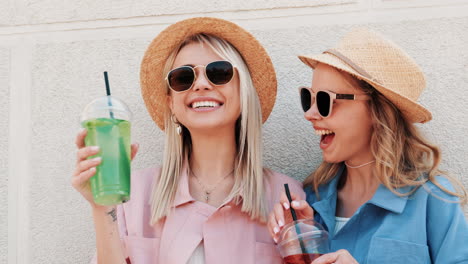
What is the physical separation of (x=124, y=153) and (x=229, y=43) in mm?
1050

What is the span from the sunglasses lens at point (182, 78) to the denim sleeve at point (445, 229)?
1.22 m

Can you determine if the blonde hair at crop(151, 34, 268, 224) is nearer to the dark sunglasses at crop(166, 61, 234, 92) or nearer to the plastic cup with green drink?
the dark sunglasses at crop(166, 61, 234, 92)

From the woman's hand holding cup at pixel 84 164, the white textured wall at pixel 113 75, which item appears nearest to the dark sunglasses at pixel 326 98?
the white textured wall at pixel 113 75

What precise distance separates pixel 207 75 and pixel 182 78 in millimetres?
127

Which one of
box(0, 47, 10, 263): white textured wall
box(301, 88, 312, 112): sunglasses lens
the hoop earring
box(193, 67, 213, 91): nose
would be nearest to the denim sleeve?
box(301, 88, 312, 112): sunglasses lens

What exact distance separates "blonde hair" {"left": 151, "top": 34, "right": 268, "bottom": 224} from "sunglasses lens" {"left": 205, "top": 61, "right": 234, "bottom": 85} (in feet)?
0.26

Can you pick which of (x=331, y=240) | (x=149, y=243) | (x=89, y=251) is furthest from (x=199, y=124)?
(x=89, y=251)

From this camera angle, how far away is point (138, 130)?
3375 millimetres

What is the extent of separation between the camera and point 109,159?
2100 mm

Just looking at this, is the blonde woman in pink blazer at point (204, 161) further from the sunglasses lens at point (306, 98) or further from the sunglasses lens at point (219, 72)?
the sunglasses lens at point (306, 98)

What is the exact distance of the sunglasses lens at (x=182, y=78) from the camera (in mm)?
2719

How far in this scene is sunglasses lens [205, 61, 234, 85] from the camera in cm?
270

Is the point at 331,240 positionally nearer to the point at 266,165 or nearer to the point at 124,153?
the point at 266,165

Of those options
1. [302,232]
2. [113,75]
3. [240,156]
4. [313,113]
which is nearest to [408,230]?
[302,232]
